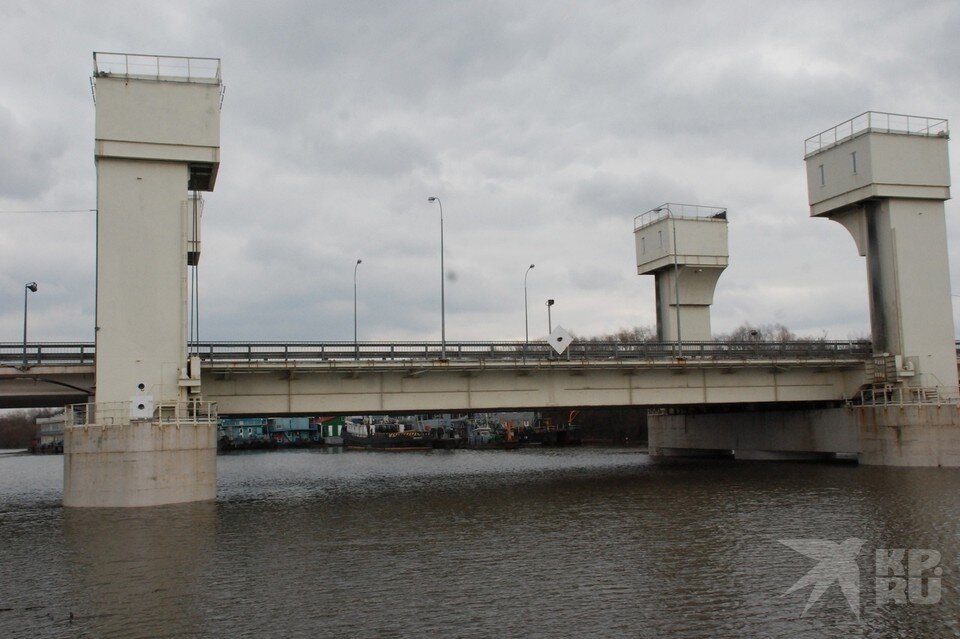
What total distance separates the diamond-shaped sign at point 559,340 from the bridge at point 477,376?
114 centimetres

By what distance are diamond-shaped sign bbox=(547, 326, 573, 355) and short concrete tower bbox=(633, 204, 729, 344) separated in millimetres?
18532

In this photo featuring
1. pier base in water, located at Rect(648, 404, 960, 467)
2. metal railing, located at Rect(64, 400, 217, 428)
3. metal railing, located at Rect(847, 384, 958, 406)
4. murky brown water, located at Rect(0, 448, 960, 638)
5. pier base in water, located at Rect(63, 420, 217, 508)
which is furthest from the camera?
metal railing, located at Rect(847, 384, 958, 406)

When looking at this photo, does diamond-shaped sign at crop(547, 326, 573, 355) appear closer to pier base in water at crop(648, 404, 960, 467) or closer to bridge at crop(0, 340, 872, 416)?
bridge at crop(0, 340, 872, 416)

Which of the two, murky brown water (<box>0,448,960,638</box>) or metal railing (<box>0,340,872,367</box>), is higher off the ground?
metal railing (<box>0,340,872,367</box>)

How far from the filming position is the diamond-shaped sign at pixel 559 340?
154 feet

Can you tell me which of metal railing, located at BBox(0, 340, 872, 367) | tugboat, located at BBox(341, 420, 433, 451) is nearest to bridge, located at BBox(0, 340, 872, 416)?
metal railing, located at BBox(0, 340, 872, 367)

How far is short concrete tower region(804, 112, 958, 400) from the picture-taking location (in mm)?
54344

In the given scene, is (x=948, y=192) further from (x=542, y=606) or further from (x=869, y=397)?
(x=542, y=606)

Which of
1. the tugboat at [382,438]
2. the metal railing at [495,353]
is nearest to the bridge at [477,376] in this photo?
the metal railing at [495,353]

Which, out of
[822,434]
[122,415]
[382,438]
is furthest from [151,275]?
[382,438]

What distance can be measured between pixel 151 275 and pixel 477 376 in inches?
711

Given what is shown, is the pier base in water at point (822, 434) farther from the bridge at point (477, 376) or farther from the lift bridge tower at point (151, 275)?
the lift bridge tower at point (151, 275)

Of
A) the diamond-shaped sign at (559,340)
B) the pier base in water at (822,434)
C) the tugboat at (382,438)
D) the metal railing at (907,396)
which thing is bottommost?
the tugboat at (382,438)

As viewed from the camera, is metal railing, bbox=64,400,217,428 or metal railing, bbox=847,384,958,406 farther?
metal railing, bbox=847,384,958,406
